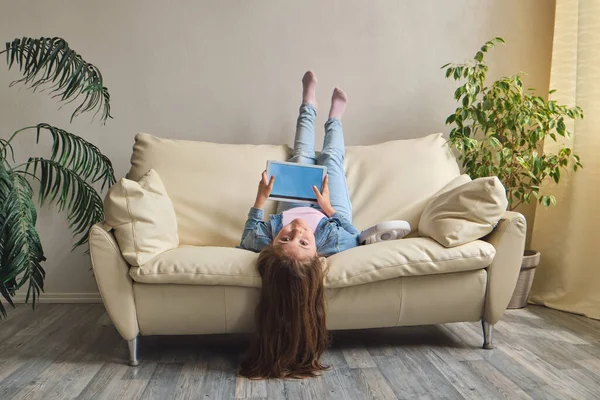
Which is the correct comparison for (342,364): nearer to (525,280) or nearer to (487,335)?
(487,335)

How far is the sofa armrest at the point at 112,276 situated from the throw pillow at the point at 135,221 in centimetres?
4

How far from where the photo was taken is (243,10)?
10.4 ft

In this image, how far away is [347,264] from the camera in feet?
7.00

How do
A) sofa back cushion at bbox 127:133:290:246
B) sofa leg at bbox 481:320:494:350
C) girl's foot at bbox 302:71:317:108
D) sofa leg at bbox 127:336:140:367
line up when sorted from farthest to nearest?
girl's foot at bbox 302:71:317:108
sofa back cushion at bbox 127:133:290:246
sofa leg at bbox 481:320:494:350
sofa leg at bbox 127:336:140:367

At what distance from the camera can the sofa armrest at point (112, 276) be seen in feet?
6.93

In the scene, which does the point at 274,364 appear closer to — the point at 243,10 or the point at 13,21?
the point at 243,10

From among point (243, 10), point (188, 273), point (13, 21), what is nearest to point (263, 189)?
point (188, 273)

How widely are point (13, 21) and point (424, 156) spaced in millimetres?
2261

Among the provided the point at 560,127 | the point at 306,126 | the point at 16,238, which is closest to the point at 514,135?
the point at 560,127

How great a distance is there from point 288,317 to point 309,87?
138 cm

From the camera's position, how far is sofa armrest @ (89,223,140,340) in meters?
2.11

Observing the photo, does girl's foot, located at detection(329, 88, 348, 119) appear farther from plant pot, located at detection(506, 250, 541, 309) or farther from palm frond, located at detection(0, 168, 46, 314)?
palm frond, located at detection(0, 168, 46, 314)

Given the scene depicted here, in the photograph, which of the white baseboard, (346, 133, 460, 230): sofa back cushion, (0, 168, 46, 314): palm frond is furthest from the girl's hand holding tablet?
the white baseboard

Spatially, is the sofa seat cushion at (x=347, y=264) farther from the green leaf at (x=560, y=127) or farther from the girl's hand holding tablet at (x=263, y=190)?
the green leaf at (x=560, y=127)
